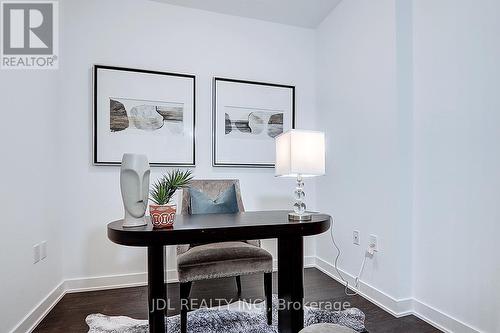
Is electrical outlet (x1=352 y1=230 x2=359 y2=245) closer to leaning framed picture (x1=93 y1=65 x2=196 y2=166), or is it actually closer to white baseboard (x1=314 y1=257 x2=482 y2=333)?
white baseboard (x1=314 y1=257 x2=482 y2=333)

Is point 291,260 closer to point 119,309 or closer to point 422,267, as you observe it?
point 422,267

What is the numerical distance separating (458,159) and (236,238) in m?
1.41

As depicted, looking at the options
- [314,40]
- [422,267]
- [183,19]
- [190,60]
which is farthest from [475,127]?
[183,19]

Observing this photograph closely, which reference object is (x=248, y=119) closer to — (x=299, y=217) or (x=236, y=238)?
(x=299, y=217)

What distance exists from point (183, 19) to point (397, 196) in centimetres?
238

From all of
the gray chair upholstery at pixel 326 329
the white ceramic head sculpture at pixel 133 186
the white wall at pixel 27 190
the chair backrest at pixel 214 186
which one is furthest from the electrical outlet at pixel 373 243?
the white wall at pixel 27 190

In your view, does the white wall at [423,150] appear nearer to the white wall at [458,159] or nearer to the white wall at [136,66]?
the white wall at [458,159]

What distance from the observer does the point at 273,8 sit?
2609 millimetres

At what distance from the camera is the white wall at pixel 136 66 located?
230cm

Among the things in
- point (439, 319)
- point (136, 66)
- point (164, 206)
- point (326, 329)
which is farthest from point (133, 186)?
point (439, 319)

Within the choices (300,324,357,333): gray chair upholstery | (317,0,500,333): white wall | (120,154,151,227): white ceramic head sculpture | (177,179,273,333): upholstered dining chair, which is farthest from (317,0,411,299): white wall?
(120,154,151,227): white ceramic head sculpture

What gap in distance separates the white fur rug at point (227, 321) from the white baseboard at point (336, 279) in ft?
0.82

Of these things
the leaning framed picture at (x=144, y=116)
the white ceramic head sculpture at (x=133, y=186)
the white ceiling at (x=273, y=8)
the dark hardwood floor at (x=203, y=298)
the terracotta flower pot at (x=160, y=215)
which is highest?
the white ceiling at (x=273, y=8)

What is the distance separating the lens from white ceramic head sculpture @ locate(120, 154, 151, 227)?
1210 mm
